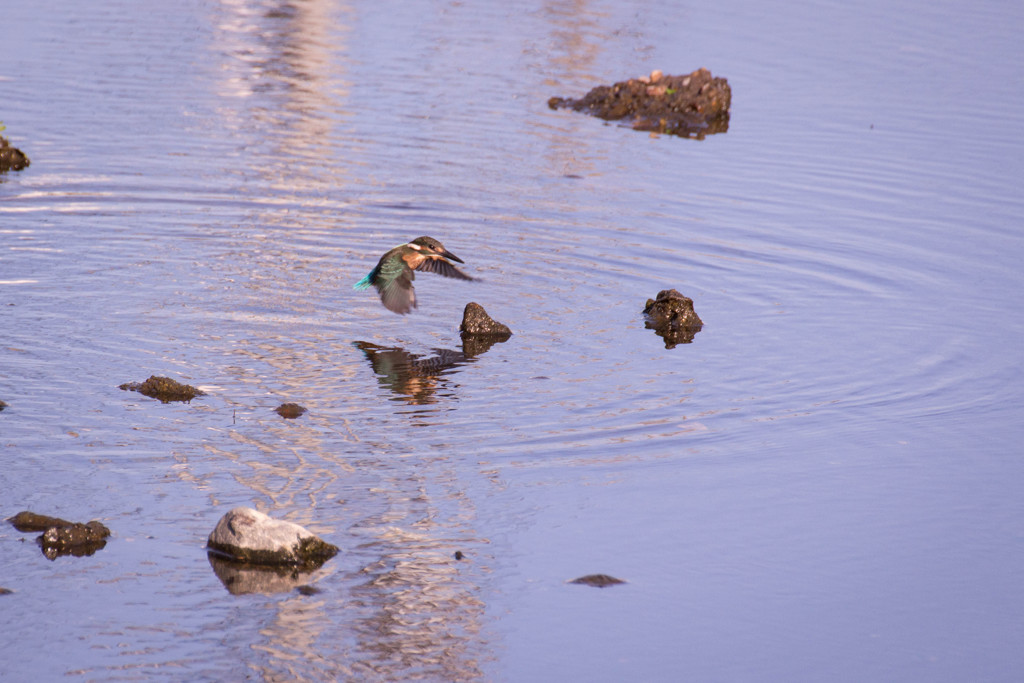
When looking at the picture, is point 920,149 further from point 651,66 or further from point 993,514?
point 993,514

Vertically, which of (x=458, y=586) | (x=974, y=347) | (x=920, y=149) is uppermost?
(x=920, y=149)

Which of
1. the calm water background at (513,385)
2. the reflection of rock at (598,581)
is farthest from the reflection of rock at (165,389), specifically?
the reflection of rock at (598,581)

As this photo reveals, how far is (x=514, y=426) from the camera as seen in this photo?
28.2 feet

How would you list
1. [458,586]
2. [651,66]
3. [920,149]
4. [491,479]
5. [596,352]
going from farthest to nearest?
[651,66] < [920,149] < [596,352] < [491,479] < [458,586]

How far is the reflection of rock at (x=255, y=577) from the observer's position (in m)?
6.29

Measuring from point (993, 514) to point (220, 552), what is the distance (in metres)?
4.64

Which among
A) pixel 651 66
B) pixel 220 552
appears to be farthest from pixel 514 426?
pixel 651 66

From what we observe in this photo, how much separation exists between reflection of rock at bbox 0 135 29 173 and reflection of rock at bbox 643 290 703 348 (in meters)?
8.01

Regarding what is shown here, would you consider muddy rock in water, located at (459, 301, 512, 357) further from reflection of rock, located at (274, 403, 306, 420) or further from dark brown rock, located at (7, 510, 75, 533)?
dark brown rock, located at (7, 510, 75, 533)

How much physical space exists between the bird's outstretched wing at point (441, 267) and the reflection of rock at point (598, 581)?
3987 mm

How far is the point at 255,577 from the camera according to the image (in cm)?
641

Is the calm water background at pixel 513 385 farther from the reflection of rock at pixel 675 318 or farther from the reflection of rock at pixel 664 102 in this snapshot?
the reflection of rock at pixel 664 102

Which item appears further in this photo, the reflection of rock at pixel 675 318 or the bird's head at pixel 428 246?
the reflection of rock at pixel 675 318

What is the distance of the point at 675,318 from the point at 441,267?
2147 millimetres
